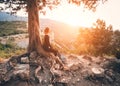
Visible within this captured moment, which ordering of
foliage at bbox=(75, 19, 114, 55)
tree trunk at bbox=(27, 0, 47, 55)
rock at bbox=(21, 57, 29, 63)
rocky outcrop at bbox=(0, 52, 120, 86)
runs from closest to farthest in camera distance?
rocky outcrop at bbox=(0, 52, 120, 86) < rock at bbox=(21, 57, 29, 63) < tree trunk at bbox=(27, 0, 47, 55) < foliage at bbox=(75, 19, 114, 55)

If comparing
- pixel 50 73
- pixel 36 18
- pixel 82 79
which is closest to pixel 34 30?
pixel 36 18

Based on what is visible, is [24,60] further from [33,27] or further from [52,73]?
[33,27]

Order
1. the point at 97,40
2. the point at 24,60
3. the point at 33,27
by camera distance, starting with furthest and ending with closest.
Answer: the point at 97,40 < the point at 33,27 < the point at 24,60

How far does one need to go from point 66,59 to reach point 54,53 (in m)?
1.26

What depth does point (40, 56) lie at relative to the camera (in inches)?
835

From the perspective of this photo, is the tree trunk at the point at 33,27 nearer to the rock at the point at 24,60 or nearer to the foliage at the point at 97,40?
the rock at the point at 24,60

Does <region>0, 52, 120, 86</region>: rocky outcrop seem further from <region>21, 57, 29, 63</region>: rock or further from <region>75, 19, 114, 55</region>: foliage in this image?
<region>75, 19, 114, 55</region>: foliage

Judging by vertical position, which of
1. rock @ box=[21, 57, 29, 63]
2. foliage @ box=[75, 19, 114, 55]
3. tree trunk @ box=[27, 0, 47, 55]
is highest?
tree trunk @ box=[27, 0, 47, 55]

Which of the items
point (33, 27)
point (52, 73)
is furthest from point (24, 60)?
point (33, 27)

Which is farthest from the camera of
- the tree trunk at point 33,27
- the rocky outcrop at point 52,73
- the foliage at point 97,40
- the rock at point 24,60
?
the foliage at point 97,40

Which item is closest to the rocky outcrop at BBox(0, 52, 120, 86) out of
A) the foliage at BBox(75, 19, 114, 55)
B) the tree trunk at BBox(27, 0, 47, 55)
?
the tree trunk at BBox(27, 0, 47, 55)

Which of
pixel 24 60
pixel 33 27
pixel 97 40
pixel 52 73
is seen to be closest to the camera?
pixel 52 73

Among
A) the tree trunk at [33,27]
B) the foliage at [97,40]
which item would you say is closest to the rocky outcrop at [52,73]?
the tree trunk at [33,27]

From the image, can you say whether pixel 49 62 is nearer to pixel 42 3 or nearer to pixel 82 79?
pixel 82 79
